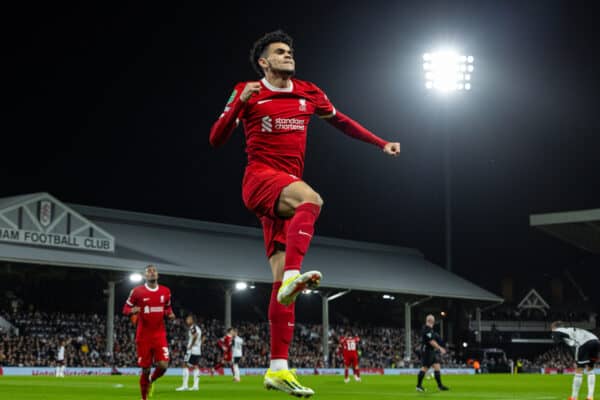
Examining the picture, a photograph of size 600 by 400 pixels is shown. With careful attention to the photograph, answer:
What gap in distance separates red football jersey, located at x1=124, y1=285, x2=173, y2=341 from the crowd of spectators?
76.6 feet

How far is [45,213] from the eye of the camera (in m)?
41.7

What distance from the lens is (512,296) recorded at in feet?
289

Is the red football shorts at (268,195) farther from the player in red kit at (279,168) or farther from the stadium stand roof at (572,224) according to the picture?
the stadium stand roof at (572,224)

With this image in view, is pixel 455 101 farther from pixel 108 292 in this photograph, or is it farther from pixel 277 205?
pixel 277 205

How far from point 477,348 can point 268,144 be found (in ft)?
196

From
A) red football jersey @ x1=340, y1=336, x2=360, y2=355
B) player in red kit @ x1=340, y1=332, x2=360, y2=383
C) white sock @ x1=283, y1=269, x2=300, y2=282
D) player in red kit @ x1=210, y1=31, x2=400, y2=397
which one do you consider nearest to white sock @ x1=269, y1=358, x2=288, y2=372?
player in red kit @ x1=210, y1=31, x2=400, y2=397

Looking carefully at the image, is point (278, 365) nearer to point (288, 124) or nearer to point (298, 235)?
point (298, 235)

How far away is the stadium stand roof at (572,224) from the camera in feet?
152

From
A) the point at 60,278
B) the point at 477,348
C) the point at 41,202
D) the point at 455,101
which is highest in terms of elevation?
the point at 455,101

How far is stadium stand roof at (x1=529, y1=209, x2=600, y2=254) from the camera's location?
46469 mm

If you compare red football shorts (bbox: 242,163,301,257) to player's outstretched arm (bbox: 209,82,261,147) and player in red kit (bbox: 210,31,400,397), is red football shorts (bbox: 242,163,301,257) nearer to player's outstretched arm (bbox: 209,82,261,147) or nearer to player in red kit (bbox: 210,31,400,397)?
player in red kit (bbox: 210,31,400,397)

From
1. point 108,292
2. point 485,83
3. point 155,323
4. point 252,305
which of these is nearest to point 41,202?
point 108,292

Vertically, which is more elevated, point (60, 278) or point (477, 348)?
point (60, 278)

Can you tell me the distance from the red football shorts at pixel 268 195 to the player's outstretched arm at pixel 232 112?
35 cm
